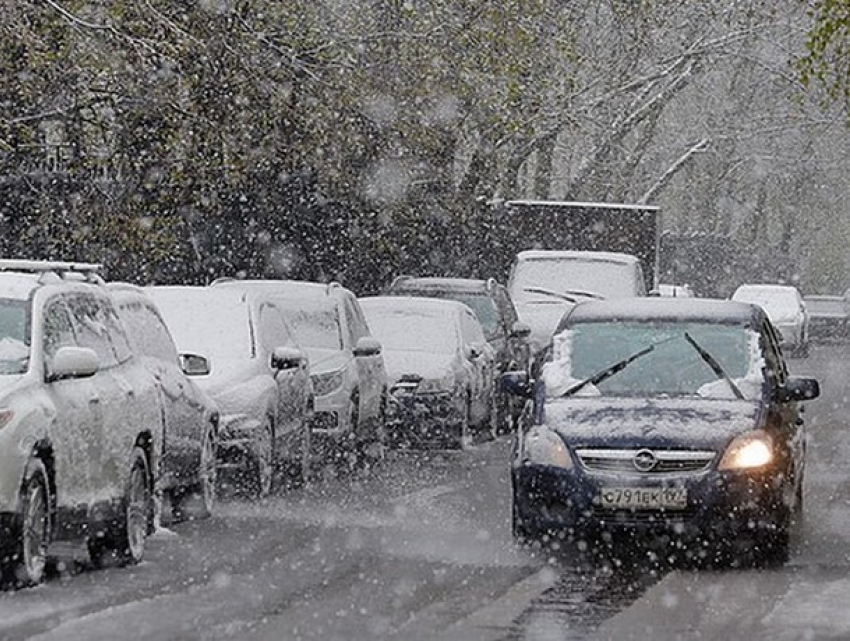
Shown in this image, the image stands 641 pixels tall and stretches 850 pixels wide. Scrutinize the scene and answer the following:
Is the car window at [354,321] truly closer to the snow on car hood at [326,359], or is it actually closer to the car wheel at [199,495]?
the snow on car hood at [326,359]

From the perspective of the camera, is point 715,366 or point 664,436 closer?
point 664,436

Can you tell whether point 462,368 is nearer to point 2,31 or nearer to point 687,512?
point 2,31

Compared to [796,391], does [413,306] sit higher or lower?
lower

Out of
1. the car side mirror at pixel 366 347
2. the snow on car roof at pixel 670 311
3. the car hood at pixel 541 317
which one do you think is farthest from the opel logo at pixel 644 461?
the car hood at pixel 541 317

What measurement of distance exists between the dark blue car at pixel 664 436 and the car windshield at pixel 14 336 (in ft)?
10.3

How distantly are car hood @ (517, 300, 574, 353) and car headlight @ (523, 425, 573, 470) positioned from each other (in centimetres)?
1632

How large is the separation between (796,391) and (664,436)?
1.26 metres

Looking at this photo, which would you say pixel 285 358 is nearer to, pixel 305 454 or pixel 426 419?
pixel 305 454

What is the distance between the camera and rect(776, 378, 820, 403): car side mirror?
48.6ft

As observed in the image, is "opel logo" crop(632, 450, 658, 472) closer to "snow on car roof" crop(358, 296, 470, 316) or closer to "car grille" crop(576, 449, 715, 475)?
"car grille" crop(576, 449, 715, 475)

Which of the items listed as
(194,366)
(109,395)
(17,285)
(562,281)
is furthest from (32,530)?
(562,281)

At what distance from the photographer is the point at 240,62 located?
80.3 feet

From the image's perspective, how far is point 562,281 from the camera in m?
32.9

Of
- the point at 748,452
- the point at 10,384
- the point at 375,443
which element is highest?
the point at 10,384
